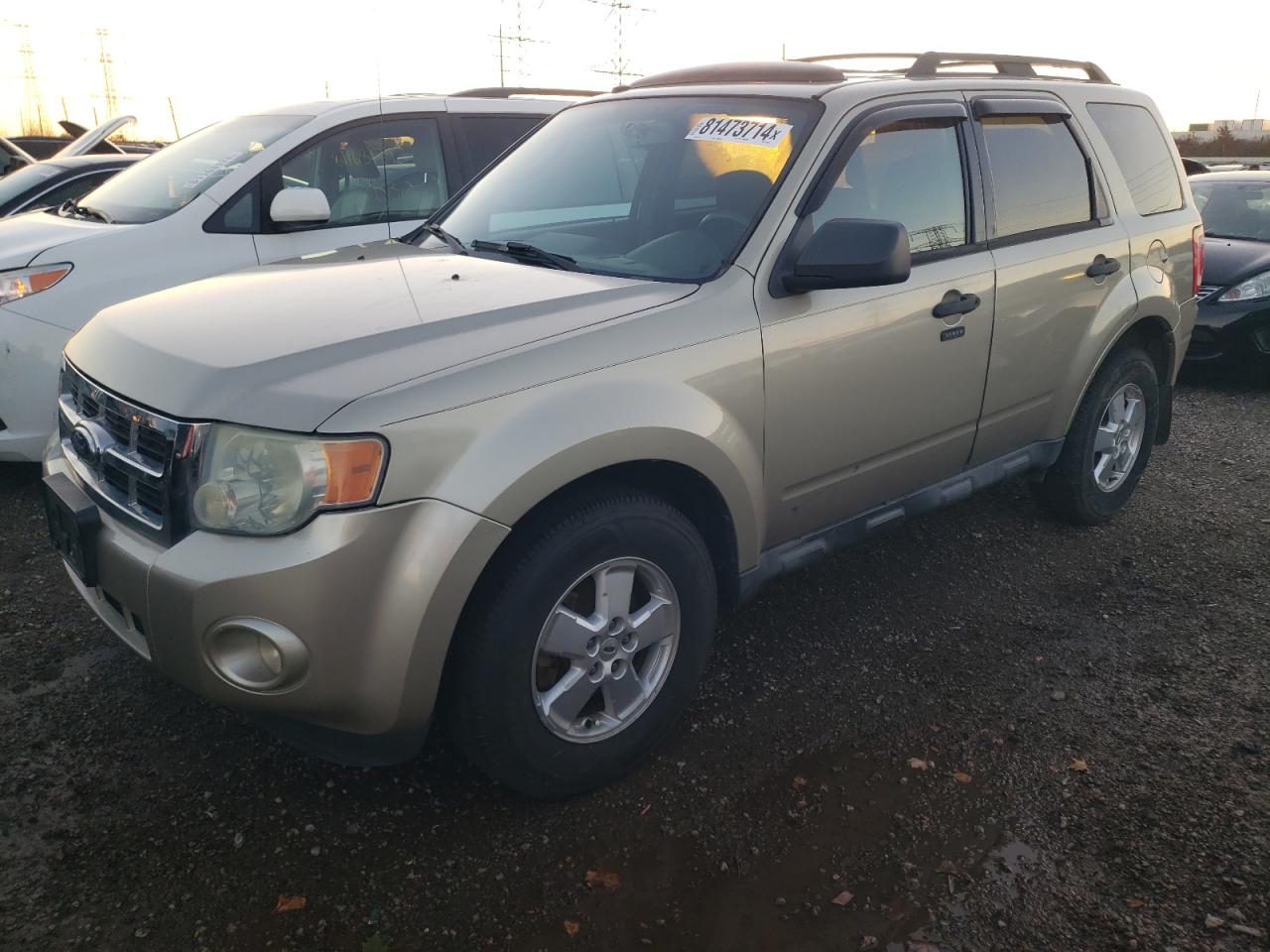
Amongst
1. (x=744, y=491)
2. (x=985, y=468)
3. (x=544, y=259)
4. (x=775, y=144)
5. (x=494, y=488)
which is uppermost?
(x=775, y=144)

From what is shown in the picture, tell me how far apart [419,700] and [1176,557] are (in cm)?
342

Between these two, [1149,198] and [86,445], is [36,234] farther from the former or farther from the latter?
[1149,198]

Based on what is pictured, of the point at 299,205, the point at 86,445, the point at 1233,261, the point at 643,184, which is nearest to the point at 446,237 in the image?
the point at 643,184

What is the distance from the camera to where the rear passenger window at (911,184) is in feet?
10.2

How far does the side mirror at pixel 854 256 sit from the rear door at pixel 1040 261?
3.20 feet

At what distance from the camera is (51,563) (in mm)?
3955

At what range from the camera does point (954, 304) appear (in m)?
3.32

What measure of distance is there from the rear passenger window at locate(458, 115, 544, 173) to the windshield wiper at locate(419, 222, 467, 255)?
2.08 m

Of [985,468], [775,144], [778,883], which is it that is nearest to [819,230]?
[775,144]

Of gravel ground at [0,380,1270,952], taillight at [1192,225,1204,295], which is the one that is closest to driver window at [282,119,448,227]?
gravel ground at [0,380,1270,952]

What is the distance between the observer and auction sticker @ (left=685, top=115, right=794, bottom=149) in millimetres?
3094

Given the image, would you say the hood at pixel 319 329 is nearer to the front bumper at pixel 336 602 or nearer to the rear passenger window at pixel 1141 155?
the front bumper at pixel 336 602

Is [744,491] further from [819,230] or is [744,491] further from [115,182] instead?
[115,182]

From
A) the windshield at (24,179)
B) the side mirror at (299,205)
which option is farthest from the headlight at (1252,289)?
the windshield at (24,179)
